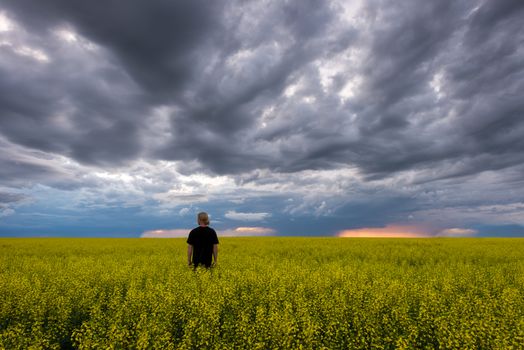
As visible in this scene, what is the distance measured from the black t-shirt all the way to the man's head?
0.60 feet

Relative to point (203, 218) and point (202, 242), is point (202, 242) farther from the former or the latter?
point (203, 218)

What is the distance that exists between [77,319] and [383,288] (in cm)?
729

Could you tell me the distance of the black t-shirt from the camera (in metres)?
9.88

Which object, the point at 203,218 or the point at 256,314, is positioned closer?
the point at 256,314

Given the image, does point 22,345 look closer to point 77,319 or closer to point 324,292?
point 77,319

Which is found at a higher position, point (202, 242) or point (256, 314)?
point (202, 242)

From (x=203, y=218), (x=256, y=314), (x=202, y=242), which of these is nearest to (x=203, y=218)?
(x=203, y=218)

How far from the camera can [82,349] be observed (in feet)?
14.4

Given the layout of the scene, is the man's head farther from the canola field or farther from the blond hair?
the canola field

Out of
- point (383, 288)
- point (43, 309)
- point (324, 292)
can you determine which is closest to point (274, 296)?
point (324, 292)

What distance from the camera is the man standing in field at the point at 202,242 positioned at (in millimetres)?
9812

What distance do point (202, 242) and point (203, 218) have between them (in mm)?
859

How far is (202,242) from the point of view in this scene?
32.7ft

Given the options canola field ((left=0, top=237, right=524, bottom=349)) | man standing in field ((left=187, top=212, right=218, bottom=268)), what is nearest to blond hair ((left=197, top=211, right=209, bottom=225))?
man standing in field ((left=187, top=212, right=218, bottom=268))
